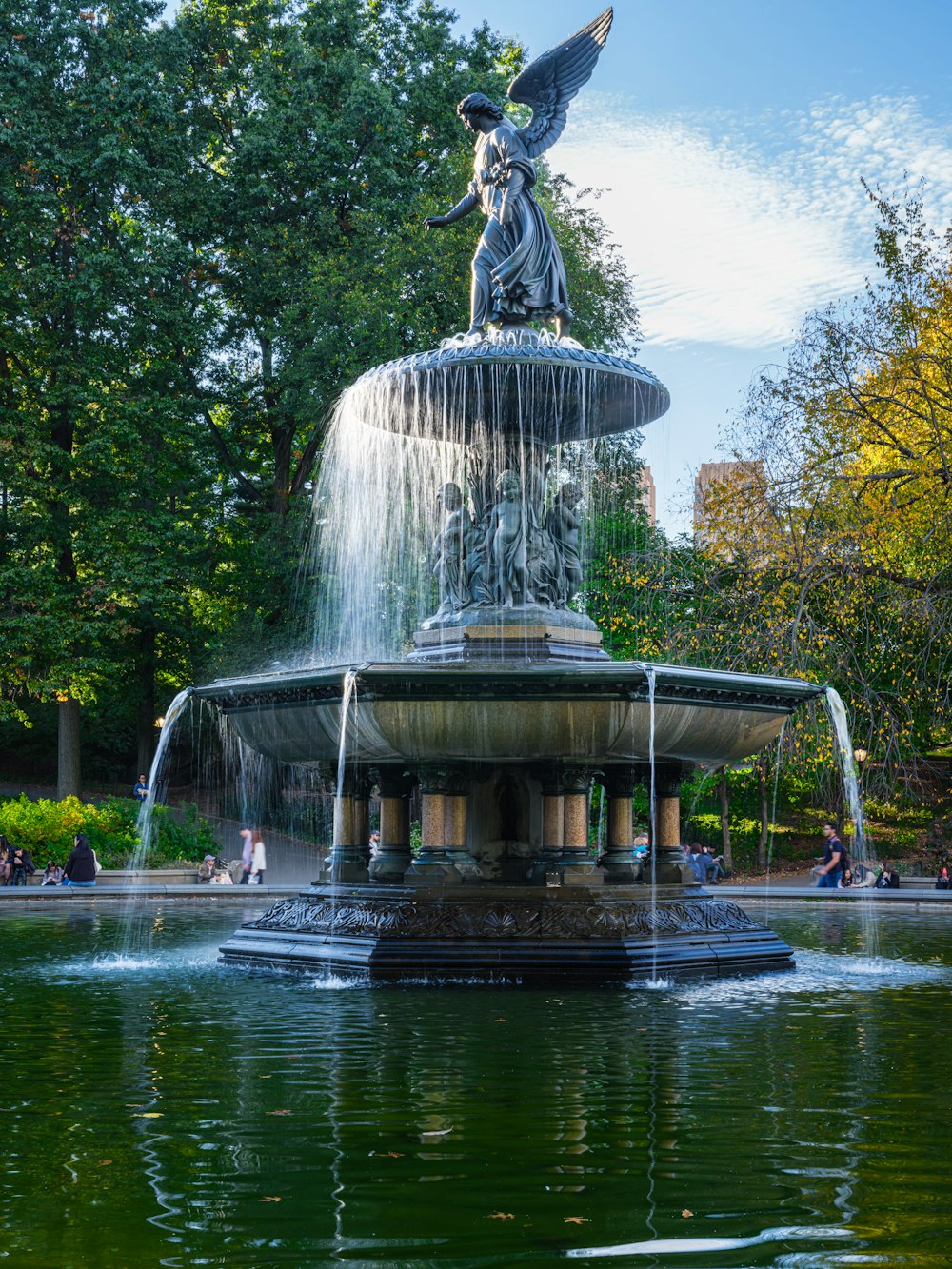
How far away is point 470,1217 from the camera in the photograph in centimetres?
402

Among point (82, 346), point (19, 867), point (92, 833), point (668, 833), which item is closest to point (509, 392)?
point (668, 833)

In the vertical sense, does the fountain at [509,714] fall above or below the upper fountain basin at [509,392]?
below

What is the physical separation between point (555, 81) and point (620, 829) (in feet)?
23.2

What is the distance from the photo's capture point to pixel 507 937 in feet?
32.6

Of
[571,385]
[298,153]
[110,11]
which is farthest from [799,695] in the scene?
[110,11]

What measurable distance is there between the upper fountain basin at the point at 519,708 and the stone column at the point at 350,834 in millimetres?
927

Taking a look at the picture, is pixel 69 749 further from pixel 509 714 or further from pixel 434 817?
pixel 509 714

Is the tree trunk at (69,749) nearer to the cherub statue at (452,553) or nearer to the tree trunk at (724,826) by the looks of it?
the tree trunk at (724,826)

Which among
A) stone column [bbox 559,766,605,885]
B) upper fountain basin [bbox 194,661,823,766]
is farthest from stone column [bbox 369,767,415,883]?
stone column [bbox 559,766,605,885]

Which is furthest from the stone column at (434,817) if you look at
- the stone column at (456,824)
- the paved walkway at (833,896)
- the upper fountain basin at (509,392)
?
the paved walkway at (833,896)

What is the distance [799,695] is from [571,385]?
125 inches

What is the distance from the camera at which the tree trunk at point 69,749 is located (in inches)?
1240

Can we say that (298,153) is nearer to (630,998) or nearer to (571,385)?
(571,385)

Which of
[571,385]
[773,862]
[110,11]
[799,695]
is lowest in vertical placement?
[773,862]
